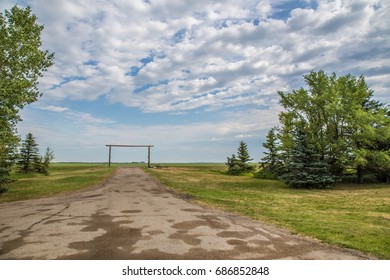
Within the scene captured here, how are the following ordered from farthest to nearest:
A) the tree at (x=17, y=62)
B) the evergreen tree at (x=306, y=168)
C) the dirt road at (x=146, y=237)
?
1. the evergreen tree at (x=306, y=168)
2. the tree at (x=17, y=62)
3. the dirt road at (x=146, y=237)

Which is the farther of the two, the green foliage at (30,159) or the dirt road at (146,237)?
the green foliage at (30,159)

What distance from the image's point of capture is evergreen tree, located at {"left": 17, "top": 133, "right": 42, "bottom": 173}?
129ft

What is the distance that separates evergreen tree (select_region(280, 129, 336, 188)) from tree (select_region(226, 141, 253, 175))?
727 inches

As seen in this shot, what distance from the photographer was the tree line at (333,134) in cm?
2502

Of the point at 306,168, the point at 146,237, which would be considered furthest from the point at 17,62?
the point at 306,168

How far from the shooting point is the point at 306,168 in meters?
25.0

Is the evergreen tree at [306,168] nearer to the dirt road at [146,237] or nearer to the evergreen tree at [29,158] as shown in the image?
the dirt road at [146,237]

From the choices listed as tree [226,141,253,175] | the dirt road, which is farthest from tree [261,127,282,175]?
the dirt road

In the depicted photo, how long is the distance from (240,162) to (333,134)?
18318mm

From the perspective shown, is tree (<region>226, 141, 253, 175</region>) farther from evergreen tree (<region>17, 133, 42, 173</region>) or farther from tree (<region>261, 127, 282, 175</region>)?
evergreen tree (<region>17, 133, 42, 173</region>)

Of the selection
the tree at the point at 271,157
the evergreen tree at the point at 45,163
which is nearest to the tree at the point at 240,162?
the tree at the point at 271,157

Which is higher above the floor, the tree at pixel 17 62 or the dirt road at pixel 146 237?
the tree at pixel 17 62

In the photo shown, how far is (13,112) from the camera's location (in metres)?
16.1
